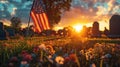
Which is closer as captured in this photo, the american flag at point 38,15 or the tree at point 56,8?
the american flag at point 38,15

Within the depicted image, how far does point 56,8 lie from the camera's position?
5838 cm

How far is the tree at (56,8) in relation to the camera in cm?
5678

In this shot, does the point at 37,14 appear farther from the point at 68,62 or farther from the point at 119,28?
the point at 119,28

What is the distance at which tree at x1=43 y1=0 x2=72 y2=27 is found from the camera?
56.8 m

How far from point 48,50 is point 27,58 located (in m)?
0.94

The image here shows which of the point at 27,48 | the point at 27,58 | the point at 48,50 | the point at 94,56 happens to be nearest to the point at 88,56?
the point at 94,56

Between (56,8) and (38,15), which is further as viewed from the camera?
(56,8)

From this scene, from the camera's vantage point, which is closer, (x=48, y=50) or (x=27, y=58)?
(x=27, y=58)

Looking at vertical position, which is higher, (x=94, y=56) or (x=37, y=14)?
(x=37, y=14)

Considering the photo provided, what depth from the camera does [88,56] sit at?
20.7 feet

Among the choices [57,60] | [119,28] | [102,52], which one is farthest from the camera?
[119,28]

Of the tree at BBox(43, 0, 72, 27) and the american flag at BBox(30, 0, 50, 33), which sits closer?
the american flag at BBox(30, 0, 50, 33)

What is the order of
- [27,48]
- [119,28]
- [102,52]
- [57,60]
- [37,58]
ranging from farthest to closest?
[119,28], [27,48], [102,52], [37,58], [57,60]

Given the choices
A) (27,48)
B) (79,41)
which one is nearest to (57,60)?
(27,48)
